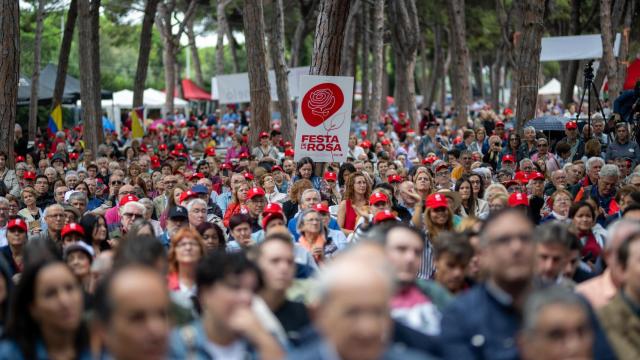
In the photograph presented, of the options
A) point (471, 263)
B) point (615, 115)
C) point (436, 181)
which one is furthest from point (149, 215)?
point (615, 115)

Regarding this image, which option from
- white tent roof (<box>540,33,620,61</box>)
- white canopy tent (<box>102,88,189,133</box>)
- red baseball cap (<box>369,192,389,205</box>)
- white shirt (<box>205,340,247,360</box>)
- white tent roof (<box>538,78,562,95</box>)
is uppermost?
white tent roof (<box>540,33,620,61</box>)

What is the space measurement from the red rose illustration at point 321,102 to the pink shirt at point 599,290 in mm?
10285

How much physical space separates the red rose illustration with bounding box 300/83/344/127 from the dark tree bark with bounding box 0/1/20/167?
745 centimetres

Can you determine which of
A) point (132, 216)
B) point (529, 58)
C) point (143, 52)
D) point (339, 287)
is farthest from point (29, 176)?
point (143, 52)

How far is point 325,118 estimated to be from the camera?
16.9 m

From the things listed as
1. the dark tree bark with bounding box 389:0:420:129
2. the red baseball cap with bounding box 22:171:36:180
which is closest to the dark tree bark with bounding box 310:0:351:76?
the red baseball cap with bounding box 22:171:36:180

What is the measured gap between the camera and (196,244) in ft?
26.6

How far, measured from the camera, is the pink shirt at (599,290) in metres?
6.55

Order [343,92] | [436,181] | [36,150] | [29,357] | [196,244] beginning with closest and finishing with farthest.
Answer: [29,357] < [196,244] < [436,181] < [343,92] < [36,150]

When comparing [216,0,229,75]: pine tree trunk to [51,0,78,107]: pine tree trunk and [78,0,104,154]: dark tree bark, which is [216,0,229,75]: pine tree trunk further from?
[78,0,104,154]: dark tree bark

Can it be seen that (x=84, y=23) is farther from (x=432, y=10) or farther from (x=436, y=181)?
(x=432, y=10)

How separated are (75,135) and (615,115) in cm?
2208

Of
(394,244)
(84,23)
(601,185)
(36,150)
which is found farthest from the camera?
(36,150)

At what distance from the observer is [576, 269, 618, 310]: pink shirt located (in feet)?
21.5
